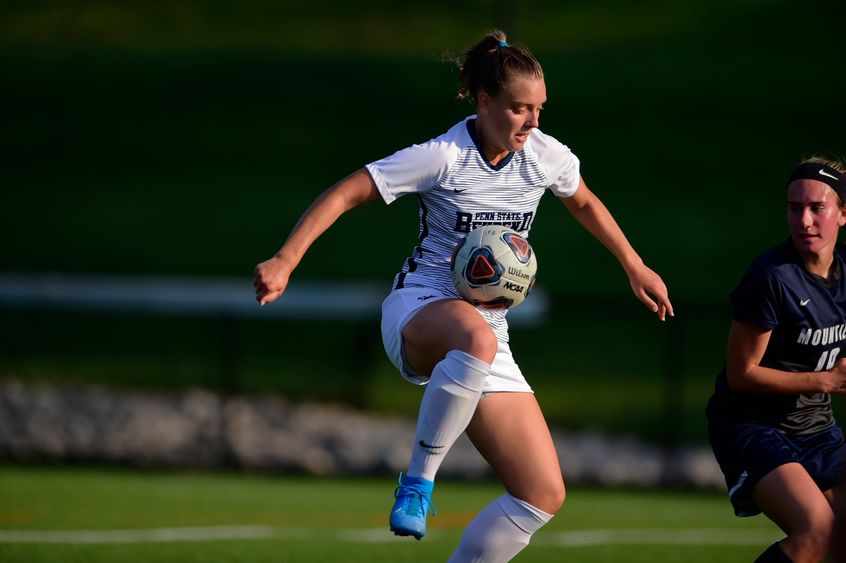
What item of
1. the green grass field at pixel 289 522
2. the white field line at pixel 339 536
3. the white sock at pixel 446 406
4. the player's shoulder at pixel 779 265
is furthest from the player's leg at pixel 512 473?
the white field line at pixel 339 536

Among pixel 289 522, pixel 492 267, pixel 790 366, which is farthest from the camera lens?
pixel 289 522

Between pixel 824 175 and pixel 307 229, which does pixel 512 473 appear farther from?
pixel 824 175

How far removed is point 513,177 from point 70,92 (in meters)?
29.2

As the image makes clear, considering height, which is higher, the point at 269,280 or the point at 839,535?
the point at 269,280

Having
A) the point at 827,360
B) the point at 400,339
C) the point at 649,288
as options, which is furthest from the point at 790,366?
the point at 400,339

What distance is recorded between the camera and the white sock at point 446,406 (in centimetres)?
545

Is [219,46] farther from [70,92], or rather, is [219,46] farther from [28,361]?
[28,361]

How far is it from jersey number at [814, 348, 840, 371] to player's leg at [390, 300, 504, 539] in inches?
62.3

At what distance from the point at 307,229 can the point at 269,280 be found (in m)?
0.33

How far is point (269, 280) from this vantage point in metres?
5.25

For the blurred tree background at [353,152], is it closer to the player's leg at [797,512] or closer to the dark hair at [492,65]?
the player's leg at [797,512]

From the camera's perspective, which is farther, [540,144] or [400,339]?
[540,144]

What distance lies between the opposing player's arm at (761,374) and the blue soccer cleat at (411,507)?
4.89 feet

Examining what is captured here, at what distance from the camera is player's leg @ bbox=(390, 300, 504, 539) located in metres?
5.45
